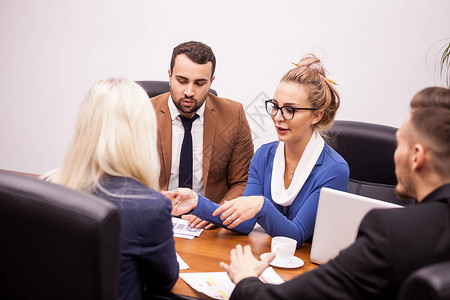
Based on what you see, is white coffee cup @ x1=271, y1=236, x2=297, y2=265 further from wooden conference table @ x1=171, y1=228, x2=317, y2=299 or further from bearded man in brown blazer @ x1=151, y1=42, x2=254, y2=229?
bearded man in brown blazer @ x1=151, y1=42, x2=254, y2=229

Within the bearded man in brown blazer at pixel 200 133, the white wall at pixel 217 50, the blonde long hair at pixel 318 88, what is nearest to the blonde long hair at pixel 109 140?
the blonde long hair at pixel 318 88

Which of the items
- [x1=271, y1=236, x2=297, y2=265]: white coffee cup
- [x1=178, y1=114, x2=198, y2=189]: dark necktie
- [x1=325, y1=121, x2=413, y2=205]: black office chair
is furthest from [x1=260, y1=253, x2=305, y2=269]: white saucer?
[x1=178, y1=114, x2=198, y2=189]: dark necktie

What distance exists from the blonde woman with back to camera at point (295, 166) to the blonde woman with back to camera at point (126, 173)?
0.49m

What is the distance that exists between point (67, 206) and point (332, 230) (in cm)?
92

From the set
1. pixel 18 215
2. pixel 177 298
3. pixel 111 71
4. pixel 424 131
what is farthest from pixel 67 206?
pixel 111 71

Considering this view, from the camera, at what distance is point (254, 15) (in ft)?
11.1

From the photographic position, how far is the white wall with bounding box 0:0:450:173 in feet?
10.3

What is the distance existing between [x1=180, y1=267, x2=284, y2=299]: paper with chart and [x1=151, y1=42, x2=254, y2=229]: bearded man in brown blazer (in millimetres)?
994

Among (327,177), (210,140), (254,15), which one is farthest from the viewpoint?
(254,15)

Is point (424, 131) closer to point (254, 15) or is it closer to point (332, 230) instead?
point (332, 230)

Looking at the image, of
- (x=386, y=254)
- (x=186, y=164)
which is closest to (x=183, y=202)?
(x=186, y=164)

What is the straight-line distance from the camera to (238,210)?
5.29 feet

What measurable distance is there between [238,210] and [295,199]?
1.32ft

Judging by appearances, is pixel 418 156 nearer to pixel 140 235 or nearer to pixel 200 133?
pixel 140 235
